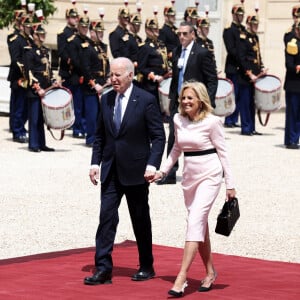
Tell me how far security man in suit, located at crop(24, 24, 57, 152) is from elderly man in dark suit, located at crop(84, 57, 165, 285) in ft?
26.7

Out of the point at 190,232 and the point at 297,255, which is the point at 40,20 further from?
the point at 190,232

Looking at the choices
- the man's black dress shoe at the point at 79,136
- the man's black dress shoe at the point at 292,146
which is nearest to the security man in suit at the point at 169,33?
the man's black dress shoe at the point at 79,136

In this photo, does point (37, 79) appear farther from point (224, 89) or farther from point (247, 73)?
point (247, 73)

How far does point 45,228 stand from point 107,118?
2612 millimetres

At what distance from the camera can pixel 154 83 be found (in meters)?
19.1

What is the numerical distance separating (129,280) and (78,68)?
1003cm

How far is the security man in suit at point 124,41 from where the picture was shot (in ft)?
64.8

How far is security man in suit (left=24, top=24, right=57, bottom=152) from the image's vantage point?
56.7 feet

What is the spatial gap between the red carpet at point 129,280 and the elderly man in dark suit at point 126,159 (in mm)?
229

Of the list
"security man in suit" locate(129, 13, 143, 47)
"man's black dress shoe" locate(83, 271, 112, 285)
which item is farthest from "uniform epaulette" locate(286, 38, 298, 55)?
"man's black dress shoe" locate(83, 271, 112, 285)

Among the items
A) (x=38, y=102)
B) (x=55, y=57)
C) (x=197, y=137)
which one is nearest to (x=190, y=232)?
(x=197, y=137)

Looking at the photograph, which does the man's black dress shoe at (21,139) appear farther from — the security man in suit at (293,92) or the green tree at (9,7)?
the green tree at (9,7)

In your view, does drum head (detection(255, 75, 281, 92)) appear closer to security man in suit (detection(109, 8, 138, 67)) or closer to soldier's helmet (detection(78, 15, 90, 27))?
security man in suit (detection(109, 8, 138, 67))

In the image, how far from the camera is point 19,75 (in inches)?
720
